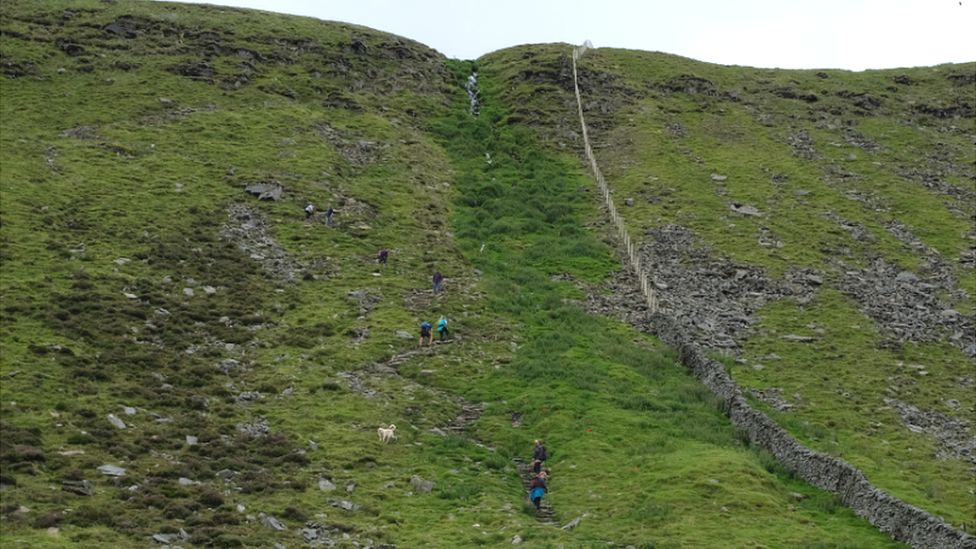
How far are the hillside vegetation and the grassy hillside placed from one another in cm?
59

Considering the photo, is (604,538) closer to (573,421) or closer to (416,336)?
(573,421)

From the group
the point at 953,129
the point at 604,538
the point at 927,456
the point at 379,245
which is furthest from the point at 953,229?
the point at 604,538

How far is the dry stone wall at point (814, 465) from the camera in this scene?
35.4 meters

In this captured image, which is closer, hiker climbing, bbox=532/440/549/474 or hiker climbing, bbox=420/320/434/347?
hiker climbing, bbox=532/440/549/474

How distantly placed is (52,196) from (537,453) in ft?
120

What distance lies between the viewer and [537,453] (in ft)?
137

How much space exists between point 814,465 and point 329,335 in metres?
24.5

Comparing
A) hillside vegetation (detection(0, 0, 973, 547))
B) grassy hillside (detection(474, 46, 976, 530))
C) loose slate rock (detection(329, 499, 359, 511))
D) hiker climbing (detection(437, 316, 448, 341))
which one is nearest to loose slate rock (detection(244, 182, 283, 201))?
hillside vegetation (detection(0, 0, 973, 547))

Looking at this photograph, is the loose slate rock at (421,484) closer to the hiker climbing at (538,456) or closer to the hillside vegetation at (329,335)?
the hillside vegetation at (329,335)

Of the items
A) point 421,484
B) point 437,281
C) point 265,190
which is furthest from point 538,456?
point 265,190

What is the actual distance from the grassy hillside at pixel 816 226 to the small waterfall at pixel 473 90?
3443 millimetres

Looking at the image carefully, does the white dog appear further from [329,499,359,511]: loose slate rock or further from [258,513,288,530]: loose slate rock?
[258,513,288,530]: loose slate rock

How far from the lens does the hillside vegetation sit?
3553 cm

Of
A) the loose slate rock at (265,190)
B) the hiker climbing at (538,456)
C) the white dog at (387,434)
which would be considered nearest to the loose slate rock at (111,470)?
the white dog at (387,434)
